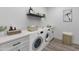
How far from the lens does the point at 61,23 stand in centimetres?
408

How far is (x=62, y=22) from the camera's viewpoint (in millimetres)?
4027

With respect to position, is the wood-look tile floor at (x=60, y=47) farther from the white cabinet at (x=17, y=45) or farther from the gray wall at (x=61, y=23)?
the white cabinet at (x=17, y=45)

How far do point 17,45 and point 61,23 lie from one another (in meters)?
3.09

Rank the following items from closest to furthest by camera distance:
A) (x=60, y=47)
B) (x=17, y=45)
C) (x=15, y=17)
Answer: (x=17, y=45)
(x=15, y=17)
(x=60, y=47)

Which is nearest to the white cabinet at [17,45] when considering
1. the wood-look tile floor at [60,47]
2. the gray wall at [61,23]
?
the wood-look tile floor at [60,47]

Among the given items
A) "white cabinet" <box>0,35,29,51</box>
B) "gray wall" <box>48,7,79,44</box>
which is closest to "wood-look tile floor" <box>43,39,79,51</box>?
"gray wall" <box>48,7,79,44</box>

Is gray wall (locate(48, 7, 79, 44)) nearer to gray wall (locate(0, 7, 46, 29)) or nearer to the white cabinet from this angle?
gray wall (locate(0, 7, 46, 29))

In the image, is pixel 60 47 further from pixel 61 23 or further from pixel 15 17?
pixel 15 17

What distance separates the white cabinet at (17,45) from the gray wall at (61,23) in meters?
2.62

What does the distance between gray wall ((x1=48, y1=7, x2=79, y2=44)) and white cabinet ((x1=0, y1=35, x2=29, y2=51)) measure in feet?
8.61

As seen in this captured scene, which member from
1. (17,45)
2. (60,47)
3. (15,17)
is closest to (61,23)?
(60,47)

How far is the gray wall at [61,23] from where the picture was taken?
3495 mm
